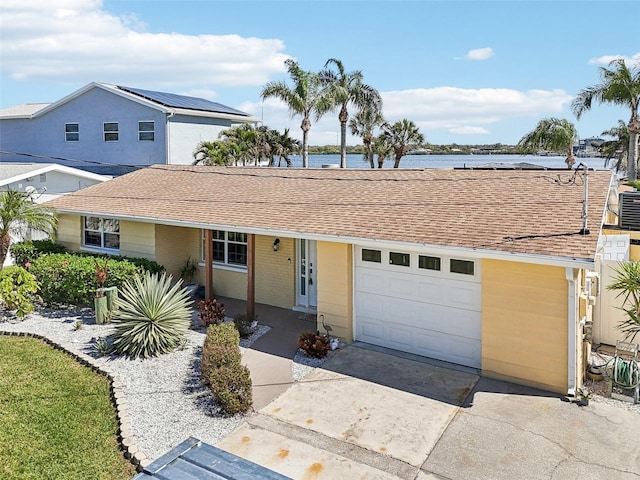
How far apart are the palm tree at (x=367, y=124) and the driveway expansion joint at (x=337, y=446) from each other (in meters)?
30.8

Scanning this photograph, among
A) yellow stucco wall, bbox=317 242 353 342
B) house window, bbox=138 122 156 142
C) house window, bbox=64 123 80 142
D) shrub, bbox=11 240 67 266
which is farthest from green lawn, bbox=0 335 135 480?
house window, bbox=64 123 80 142

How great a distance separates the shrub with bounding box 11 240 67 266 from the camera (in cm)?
1534

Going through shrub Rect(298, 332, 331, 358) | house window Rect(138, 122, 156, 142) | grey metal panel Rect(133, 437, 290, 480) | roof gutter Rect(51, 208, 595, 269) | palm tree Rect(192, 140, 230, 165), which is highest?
house window Rect(138, 122, 156, 142)

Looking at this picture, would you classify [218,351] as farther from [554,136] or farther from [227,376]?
[554,136]

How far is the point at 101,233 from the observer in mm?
15906

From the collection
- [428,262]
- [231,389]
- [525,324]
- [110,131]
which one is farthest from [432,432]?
[110,131]

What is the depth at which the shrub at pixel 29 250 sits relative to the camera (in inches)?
604

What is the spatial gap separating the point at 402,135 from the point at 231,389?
121ft

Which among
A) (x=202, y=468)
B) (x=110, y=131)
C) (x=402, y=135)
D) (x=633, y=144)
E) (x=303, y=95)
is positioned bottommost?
(x=202, y=468)

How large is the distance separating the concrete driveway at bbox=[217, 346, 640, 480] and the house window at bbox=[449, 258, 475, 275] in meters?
1.91

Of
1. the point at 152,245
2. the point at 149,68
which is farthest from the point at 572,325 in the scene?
the point at 149,68

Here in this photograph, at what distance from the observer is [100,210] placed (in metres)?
15.1

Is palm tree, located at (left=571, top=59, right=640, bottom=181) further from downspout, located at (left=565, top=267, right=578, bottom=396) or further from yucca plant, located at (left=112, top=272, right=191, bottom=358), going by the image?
yucca plant, located at (left=112, top=272, right=191, bottom=358)

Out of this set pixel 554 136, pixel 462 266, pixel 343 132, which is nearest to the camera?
pixel 462 266
